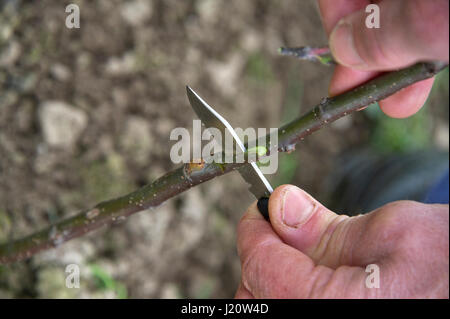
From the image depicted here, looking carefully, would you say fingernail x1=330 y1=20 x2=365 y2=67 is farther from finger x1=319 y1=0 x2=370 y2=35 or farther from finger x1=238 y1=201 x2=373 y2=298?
finger x1=238 y1=201 x2=373 y2=298

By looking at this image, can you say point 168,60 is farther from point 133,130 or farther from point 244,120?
point 244,120

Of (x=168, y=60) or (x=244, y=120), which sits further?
(x=244, y=120)

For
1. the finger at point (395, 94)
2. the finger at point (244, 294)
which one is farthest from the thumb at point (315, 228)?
the finger at point (395, 94)

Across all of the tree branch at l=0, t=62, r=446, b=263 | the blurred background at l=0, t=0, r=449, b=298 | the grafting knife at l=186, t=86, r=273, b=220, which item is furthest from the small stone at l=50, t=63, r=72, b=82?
the grafting knife at l=186, t=86, r=273, b=220

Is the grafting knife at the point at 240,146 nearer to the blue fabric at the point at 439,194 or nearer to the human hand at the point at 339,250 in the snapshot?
the human hand at the point at 339,250

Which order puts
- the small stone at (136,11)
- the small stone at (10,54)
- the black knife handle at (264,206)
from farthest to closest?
the small stone at (136,11), the small stone at (10,54), the black knife handle at (264,206)

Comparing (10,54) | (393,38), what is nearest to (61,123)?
(10,54)

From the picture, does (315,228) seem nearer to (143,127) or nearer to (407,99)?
(407,99)
